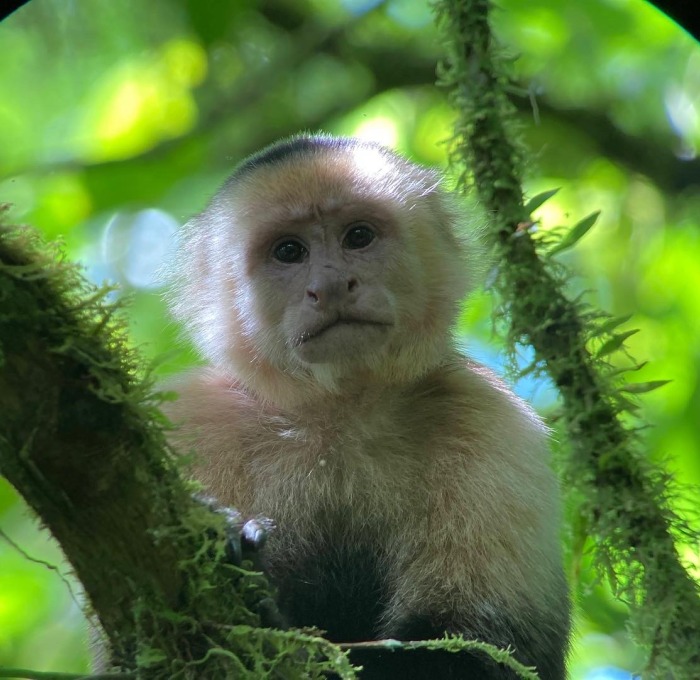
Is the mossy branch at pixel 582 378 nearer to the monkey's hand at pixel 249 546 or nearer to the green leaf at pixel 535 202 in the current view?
the green leaf at pixel 535 202

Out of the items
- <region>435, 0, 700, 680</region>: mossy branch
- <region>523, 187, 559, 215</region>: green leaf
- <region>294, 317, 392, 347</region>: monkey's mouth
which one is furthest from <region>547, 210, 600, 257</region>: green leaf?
<region>294, 317, 392, 347</region>: monkey's mouth

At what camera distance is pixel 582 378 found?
295 cm

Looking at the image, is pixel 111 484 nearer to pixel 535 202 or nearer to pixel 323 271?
pixel 535 202

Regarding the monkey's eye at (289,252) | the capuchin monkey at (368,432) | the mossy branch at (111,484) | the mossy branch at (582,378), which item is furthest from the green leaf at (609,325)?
the monkey's eye at (289,252)

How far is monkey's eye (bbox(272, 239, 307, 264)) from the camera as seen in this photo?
418 centimetres

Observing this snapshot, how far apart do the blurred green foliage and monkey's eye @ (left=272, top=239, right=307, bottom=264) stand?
1.93 metres

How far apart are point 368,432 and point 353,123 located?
381cm

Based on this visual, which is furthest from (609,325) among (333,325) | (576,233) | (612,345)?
(333,325)

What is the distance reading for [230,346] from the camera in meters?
4.28

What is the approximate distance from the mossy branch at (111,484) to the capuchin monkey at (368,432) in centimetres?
94

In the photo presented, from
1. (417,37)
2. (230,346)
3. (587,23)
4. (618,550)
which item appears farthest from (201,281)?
(587,23)

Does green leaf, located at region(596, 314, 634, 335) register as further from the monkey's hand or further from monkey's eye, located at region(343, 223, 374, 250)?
monkey's eye, located at region(343, 223, 374, 250)

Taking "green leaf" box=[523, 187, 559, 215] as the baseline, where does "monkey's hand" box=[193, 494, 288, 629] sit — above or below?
below

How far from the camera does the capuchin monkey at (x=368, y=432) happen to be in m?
3.52
